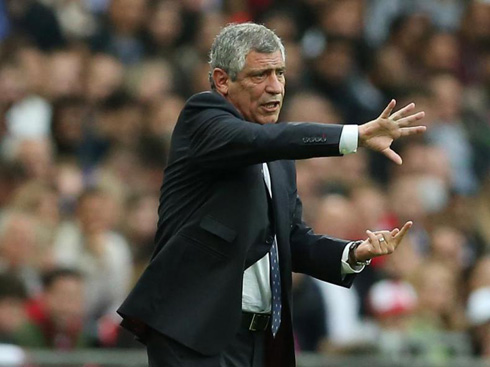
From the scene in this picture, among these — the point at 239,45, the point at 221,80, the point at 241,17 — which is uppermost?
the point at 241,17

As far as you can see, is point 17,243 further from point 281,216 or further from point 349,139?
point 349,139

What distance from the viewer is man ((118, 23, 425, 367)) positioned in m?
5.18

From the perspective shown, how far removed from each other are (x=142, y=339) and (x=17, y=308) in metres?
2.86

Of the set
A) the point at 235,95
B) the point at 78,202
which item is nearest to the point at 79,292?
the point at 78,202

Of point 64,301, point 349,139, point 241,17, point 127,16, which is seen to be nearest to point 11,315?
point 64,301

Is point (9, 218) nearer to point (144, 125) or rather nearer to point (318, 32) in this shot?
point (144, 125)

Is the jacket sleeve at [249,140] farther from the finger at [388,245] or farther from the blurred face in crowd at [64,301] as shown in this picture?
the blurred face in crowd at [64,301]

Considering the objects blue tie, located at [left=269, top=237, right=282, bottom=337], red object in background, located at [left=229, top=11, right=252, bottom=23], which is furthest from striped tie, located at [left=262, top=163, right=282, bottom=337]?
red object in background, located at [left=229, top=11, right=252, bottom=23]

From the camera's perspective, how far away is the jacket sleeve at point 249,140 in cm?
493

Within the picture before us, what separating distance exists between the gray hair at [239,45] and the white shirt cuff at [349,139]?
0.54 meters

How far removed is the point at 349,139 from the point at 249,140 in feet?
1.16

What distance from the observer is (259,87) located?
529 centimetres

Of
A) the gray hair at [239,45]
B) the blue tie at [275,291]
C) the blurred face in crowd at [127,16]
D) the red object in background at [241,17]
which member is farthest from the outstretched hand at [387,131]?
the red object in background at [241,17]

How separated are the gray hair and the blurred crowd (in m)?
3.20
